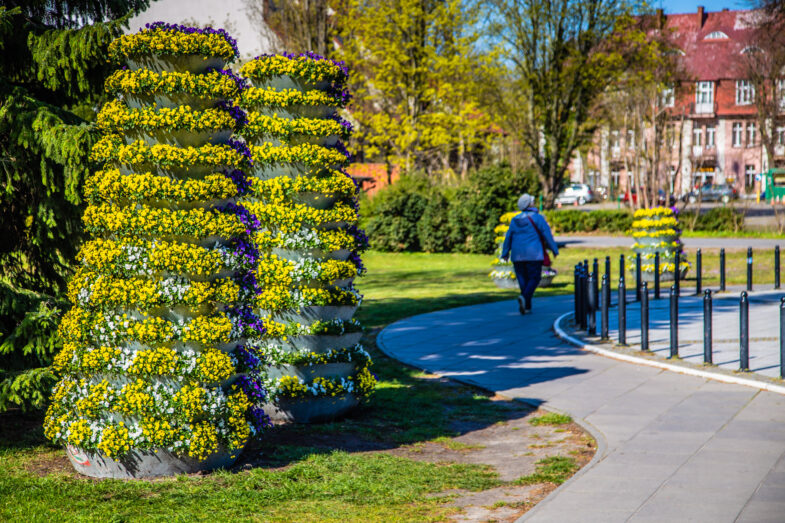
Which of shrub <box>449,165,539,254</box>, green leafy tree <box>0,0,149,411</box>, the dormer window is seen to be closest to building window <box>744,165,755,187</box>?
the dormer window

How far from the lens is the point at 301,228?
7816 millimetres

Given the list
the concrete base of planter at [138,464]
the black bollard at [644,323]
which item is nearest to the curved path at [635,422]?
the black bollard at [644,323]

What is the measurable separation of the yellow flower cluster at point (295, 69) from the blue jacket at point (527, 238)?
6846 mm

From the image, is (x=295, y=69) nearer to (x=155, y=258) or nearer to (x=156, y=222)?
(x=156, y=222)

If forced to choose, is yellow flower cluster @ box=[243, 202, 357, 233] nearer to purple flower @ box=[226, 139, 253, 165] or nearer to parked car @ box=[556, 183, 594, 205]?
purple flower @ box=[226, 139, 253, 165]

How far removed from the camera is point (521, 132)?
36938mm

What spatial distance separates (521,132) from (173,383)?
32.3 m

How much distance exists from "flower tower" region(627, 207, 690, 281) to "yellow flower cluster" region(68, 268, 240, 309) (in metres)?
14.8

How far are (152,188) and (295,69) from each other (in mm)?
2176

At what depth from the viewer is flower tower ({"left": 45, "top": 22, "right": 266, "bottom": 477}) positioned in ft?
19.9

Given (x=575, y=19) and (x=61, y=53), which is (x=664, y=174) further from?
(x=61, y=53)

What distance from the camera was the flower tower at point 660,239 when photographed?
19.4m

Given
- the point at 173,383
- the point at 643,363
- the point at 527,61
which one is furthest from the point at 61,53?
the point at 527,61

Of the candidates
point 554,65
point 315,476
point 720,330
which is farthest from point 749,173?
point 315,476
